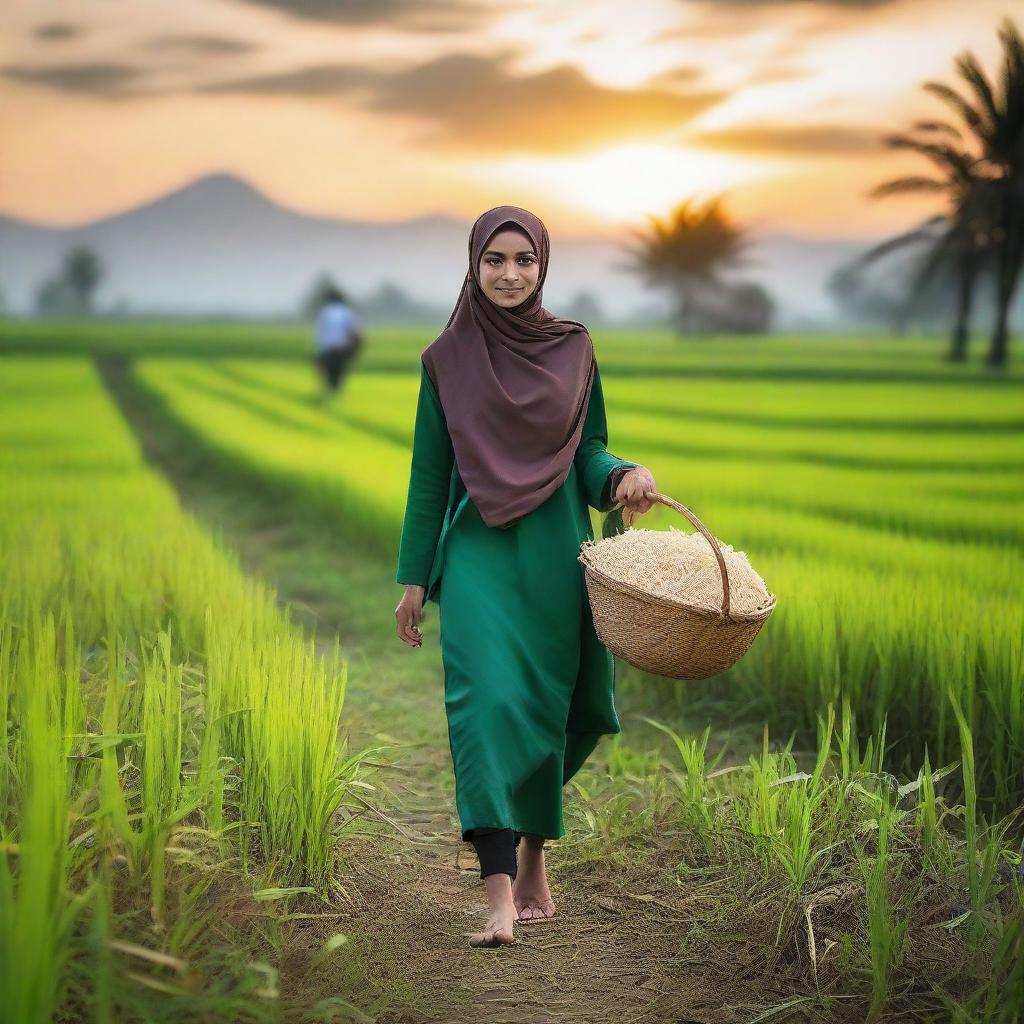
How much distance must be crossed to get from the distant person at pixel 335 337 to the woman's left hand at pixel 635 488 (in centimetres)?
1285

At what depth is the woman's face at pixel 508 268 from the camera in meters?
2.49

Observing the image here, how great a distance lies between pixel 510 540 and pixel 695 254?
4831 cm

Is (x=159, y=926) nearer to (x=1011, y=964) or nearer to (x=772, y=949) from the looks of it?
(x=772, y=949)

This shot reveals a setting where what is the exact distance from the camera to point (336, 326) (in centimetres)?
1530

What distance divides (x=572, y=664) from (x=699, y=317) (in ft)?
146

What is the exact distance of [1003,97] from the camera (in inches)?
900

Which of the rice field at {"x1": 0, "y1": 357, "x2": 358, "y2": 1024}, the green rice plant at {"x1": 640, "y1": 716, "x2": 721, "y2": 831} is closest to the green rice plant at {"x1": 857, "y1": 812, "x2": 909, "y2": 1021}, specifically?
the green rice plant at {"x1": 640, "y1": 716, "x2": 721, "y2": 831}

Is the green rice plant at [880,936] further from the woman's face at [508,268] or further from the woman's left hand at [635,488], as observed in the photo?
the woman's face at [508,268]

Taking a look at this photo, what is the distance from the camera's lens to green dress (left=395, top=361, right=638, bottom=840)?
96.0 inches

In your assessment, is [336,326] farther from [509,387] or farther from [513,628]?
[513,628]

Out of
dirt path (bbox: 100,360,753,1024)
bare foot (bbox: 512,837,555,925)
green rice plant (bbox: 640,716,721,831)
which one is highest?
green rice plant (bbox: 640,716,721,831)

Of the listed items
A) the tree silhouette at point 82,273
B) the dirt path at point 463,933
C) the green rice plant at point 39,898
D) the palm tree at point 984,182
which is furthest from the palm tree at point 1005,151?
the tree silhouette at point 82,273

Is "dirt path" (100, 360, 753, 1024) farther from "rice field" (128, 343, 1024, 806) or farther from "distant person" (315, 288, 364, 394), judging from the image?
"distant person" (315, 288, 364, 394)

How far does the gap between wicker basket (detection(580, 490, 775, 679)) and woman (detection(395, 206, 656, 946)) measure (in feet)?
0.48
